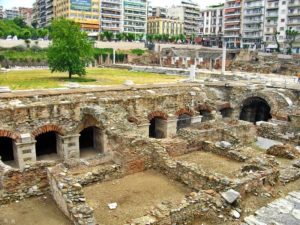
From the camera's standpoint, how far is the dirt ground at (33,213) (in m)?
9.95

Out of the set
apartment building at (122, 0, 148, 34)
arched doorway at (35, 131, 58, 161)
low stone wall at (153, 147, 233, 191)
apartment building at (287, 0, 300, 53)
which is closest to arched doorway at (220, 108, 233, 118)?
arched doorway at (35, 131, 58, 161)

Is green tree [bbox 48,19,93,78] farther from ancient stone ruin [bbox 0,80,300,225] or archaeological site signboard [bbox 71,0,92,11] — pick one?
archaeological site signboard [bbox 71,0,92,11]

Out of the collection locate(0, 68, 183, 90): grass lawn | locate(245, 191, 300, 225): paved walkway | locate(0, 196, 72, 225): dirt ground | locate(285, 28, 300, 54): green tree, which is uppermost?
locate(285, 28, 300, 54): green tree

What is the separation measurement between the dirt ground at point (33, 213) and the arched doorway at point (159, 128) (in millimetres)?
13324

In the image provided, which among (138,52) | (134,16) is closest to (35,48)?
(138,52)

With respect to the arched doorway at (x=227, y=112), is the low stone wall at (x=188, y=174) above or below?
above

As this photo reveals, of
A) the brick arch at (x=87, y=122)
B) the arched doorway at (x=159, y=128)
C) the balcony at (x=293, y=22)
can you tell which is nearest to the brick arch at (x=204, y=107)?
the arched doorway at (x=159, y=128)

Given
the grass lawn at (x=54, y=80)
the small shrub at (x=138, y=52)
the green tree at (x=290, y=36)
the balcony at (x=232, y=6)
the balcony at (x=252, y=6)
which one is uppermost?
the balcony at (x=232, y=6)

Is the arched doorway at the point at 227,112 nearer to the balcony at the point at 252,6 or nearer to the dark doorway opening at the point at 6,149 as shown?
the dark doorway opening at the point at 6,149

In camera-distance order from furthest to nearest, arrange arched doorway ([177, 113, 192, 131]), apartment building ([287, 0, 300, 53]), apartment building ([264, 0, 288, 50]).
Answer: apartment building ([264, 0, 288, 50]) → apartment building ([287, 0, 300, 53]) → arched doorway ([177, 113, 192, 131])

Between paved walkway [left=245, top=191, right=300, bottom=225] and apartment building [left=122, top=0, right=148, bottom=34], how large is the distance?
361 ft

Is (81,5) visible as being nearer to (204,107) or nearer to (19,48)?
(19,48)

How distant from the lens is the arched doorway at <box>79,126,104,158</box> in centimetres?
1997

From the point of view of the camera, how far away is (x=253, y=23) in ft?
301
